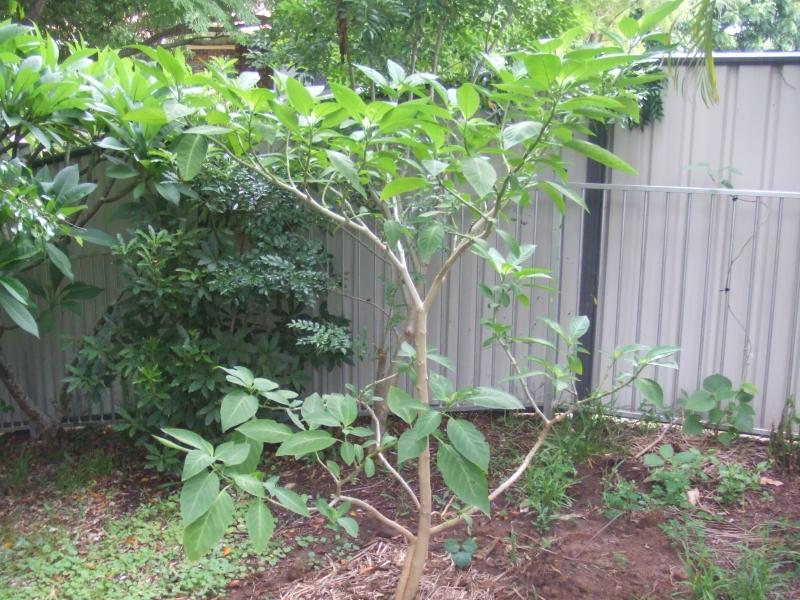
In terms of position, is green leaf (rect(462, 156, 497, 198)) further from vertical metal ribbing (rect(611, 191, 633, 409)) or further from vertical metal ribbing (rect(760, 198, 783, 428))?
vertical metal ribbing (rect(760, 198, 783, 428))

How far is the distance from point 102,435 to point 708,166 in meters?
4.09

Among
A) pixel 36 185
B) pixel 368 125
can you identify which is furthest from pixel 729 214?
pixel 36 185

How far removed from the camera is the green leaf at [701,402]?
3.88m

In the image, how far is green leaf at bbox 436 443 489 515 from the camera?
2104mm

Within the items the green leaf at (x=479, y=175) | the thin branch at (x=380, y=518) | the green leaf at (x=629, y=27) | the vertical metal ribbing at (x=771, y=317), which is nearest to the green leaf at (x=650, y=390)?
the thin branch at (x=380, y=518)

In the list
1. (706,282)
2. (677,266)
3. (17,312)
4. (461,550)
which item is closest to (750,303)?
(706,282)

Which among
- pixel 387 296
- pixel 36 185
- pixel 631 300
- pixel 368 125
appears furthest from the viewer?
pixel 631 300

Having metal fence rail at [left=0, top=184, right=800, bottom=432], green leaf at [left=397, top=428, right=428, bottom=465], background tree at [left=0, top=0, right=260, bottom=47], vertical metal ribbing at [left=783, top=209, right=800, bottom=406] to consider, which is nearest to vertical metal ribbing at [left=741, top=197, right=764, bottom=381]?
metal fence rail at [left=0, top=184, right=800, bottom=432]

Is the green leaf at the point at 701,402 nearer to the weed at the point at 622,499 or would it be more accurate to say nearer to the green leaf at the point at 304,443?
the weed at the point at 622,499

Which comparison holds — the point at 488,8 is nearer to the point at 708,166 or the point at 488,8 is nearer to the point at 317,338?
the point at 708,166

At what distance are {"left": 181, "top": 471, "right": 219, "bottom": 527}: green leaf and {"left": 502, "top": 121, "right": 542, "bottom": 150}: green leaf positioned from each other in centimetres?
122

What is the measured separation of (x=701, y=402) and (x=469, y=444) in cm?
228

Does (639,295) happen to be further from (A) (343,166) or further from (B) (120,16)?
(B) (120,16)

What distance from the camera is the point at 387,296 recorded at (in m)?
4.04
